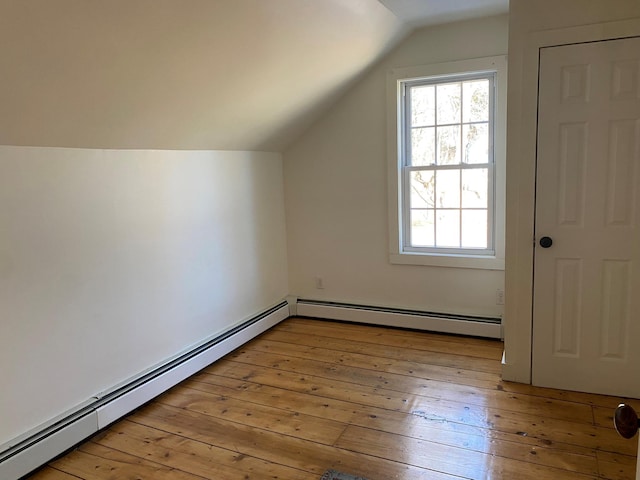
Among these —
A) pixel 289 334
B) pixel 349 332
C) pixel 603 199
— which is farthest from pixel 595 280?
pixel 289 334

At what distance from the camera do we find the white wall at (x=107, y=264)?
220cm

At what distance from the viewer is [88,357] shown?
8.34 feet

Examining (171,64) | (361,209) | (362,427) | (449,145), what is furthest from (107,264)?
(449,145)

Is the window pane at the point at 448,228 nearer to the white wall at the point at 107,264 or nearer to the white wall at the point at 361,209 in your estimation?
the white wall at the point at 361,209

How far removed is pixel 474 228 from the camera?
3.76m

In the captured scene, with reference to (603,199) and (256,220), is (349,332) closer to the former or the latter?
(256,220)

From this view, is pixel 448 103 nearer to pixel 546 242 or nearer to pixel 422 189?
pixel 422 189

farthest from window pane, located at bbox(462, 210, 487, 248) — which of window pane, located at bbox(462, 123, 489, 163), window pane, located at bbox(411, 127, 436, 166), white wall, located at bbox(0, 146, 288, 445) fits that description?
white wall, located at bbox(0, 146, 288, 445)

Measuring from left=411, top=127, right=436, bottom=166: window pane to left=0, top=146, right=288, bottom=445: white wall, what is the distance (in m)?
1.31

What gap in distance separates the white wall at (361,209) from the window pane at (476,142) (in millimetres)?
526

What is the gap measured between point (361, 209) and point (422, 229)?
533 millimetres

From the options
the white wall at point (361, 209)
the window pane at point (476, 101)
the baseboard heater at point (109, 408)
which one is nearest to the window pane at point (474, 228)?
the white wall at point (361, 209)

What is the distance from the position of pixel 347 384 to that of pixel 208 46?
2.10 meters

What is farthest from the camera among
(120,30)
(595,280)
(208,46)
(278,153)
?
(278,153)
